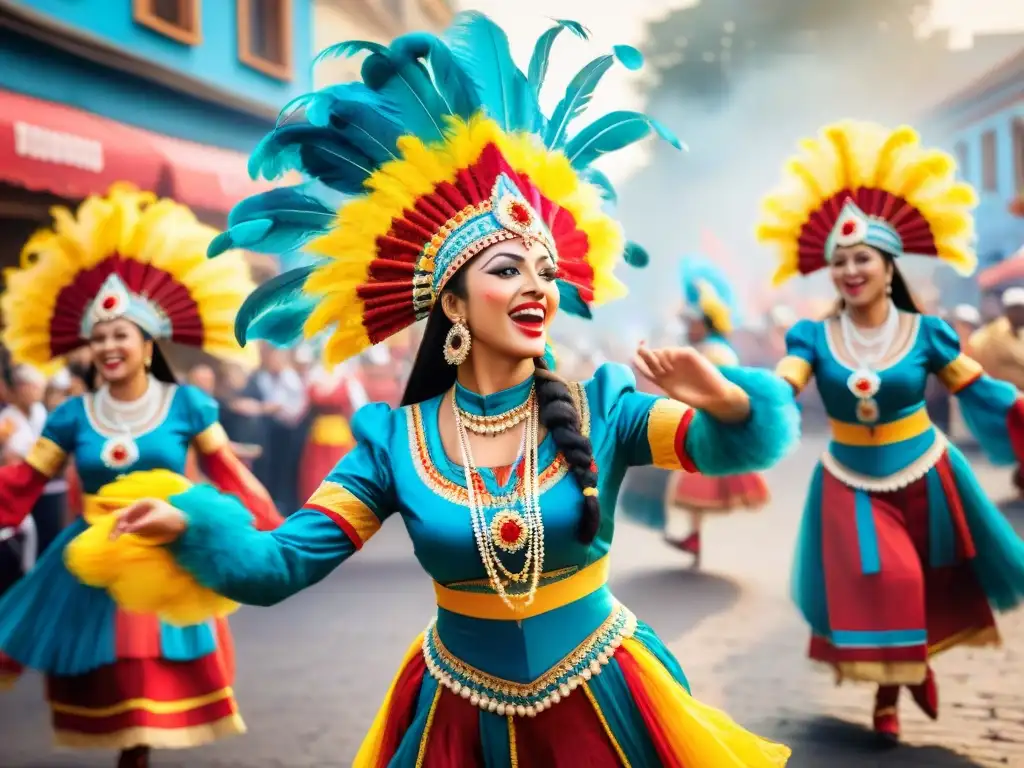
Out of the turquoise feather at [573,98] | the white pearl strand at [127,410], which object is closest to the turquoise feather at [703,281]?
the white pearl strand at [127,410]

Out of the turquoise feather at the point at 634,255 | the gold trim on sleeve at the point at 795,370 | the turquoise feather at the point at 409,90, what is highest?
the turquoise feather at the point at 409,90

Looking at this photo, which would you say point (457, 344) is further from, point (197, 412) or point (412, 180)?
point (197, 412)

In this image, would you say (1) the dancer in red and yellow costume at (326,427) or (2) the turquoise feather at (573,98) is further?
(1) the dancer in red and yellow costume at (326,427)

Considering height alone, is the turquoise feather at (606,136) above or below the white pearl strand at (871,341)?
above

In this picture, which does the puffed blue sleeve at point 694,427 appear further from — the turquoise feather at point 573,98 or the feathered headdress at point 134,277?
the feathered headdress at point 134,277

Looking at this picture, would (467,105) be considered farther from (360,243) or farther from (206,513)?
(206,513)

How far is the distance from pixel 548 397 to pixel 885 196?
245cm

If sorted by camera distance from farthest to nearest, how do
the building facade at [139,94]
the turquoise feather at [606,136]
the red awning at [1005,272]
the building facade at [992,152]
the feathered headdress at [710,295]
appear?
the building facade at [992,152] < the red awning at [1005,272] < the feathered headdress at [710,295] < the building facade at [139,94] < the turquoise feather at [606,136]

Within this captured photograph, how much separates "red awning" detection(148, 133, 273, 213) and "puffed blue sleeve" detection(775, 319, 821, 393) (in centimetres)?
537

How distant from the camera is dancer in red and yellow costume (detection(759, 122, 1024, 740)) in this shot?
376 cm

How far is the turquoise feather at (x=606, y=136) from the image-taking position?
2396mm

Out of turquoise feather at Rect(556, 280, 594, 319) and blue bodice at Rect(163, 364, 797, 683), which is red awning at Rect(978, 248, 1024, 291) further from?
blue bodice at Rect(163, 364, 797, 683)

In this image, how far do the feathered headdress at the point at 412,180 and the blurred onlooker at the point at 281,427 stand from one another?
6.40 m

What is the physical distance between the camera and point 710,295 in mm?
6832
